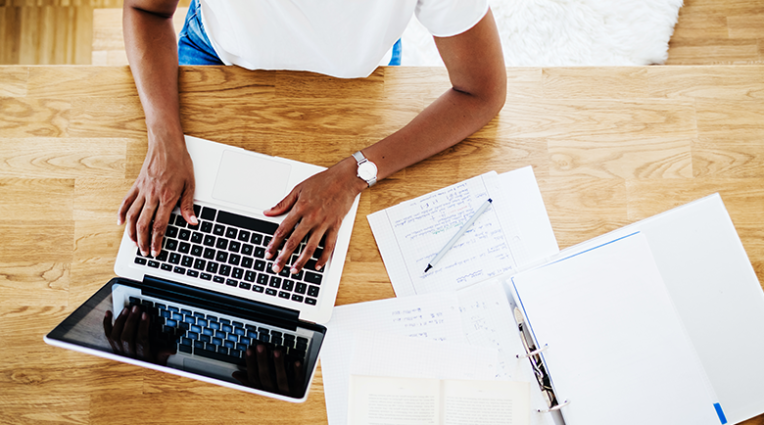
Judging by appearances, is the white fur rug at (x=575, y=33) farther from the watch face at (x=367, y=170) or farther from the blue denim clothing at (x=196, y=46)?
the watch face at (x=367, y=170)

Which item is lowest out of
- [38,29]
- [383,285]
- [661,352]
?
[661,352]

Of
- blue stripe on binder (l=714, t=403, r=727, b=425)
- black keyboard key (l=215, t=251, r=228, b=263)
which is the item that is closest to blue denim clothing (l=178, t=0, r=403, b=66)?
black keyboard key (l=215, t=251, r=228, b=263)

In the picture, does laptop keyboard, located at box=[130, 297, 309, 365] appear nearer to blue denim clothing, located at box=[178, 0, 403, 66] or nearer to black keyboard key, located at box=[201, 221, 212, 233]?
black keyboard key, located at box=[201, 221, 212, 233]

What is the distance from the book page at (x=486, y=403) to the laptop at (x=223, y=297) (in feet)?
0.85

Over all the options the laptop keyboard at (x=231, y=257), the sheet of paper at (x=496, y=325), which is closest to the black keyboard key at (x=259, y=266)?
the laptop keyboard at (x=231, y=257)

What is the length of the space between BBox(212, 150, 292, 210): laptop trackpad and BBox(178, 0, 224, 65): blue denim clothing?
0.31 metres

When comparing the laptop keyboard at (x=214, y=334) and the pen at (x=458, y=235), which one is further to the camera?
the pen at (x=458, y=235)

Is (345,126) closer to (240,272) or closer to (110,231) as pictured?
(240,272)

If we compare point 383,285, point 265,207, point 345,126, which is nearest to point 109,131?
point 265,207

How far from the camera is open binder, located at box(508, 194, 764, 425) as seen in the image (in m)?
0.81

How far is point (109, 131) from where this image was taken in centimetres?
92

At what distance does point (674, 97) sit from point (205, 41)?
0.98 m

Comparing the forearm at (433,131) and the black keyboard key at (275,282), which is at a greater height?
the forearm at (433,131)

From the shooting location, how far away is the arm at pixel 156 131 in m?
0.84
